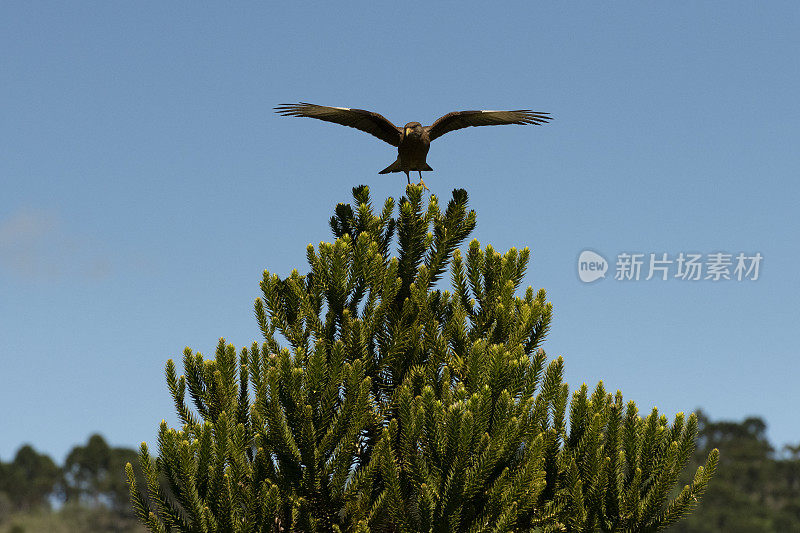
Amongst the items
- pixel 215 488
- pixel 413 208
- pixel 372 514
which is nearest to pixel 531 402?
pixel 372 514

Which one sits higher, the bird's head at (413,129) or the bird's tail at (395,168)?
the bird's head at (413,129)

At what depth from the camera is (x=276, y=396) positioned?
36.0 feet

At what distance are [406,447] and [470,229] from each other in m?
3.49

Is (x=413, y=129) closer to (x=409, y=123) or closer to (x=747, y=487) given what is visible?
(x=409, y=123)

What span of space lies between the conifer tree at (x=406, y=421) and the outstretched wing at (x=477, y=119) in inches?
36.9

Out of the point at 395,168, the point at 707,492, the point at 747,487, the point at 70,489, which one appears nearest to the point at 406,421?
the point at 395,168

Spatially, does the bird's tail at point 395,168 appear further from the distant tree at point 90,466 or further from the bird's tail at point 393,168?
the distant tree at point 90,466

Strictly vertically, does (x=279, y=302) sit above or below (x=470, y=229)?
below

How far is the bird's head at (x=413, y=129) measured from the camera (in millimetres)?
12758

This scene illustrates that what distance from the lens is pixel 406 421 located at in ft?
35.8

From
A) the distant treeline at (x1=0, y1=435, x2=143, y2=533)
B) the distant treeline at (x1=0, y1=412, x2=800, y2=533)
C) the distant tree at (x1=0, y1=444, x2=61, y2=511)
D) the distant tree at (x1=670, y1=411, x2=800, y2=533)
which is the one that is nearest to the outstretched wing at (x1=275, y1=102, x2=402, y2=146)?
the distant tree at (x1=670, y1=411, x2=800, y2=533)

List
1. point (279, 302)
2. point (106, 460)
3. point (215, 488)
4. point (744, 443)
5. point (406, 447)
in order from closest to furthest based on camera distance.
Result: 1. point (406, 447)
2. point (215, 488)
3. point (279, 302)
4. point (744, 443)
5. point (106, 460)

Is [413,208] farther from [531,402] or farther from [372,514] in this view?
[372,514]

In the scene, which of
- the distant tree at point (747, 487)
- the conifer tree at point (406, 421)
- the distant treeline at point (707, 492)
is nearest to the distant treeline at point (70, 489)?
the distant treeline at point (707, 492)
